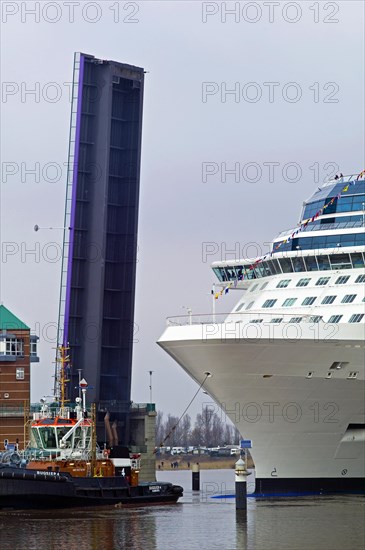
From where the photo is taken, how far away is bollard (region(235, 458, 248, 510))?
3534cm

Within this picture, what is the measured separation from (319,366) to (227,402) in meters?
3.06

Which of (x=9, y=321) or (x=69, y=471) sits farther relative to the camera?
(x=9, y=321)

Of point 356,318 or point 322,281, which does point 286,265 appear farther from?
point 356,318

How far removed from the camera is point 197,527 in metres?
32.5

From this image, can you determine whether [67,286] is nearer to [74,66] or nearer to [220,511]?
[74,66]

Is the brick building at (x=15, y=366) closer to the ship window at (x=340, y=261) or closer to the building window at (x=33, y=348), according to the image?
the building window at (x=33, y=348)

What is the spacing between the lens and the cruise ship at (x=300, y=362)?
38.1m

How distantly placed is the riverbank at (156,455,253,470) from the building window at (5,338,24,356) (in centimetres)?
4829

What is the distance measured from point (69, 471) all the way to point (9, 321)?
2328 cm

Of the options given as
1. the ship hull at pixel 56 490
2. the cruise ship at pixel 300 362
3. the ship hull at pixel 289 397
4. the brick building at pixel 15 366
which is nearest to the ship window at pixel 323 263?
the cruise ship at pixel 300 362

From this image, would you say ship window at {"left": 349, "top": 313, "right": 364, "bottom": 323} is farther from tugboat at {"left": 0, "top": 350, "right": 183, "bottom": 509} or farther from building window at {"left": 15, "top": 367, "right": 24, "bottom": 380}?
building window at {"left": 15, "top": 367, "right": 24, "bottom": 380}

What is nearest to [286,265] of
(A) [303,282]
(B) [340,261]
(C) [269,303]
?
(A) [303,282]

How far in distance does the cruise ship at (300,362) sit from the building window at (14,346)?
1743 centimetres

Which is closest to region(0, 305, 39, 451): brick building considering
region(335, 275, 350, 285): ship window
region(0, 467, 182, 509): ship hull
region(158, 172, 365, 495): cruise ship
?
region(158, 172, 365, 495): cruise ship
